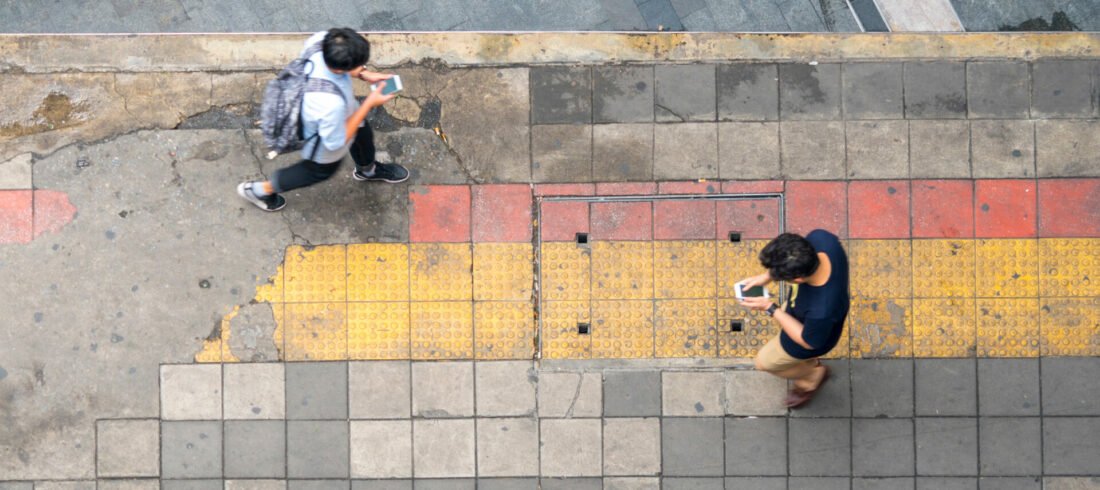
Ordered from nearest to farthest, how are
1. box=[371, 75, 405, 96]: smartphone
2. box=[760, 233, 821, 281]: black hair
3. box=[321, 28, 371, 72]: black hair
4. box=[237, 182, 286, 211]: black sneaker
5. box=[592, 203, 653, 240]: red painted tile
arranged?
box=[760, 233, 821, 281]: black hair → box=[321, 28, 371, 72]: black hair → box=[371, 75, 405, 96]: smartphone → box=[237, 182, 286, 211]: black sneaker → box=[592, 203, 653, 240]: red painted tile

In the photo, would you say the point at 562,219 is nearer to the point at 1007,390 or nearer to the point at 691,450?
the point at 691,450

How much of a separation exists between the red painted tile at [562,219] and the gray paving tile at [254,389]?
223cm

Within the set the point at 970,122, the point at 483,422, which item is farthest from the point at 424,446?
the point at 970,122

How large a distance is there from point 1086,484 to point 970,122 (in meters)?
2.81

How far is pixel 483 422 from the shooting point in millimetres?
5961

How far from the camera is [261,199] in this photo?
5852mm

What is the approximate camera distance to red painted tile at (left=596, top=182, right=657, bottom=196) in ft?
19.7

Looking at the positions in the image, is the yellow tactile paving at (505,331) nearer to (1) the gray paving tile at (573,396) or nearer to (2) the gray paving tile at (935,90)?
(1) the gray paving tile at (573,396)

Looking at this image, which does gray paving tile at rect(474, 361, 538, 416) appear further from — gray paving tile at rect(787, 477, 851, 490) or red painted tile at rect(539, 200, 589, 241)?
gray paving tile at rect(787, 477, 851, 490)

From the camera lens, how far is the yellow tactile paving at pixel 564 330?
5.99 meters

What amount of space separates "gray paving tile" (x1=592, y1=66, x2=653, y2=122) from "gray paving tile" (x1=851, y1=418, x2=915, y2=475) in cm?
283

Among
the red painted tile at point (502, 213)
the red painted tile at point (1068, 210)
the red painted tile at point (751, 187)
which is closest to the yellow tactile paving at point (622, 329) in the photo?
the red painted tile at point (502, 213)

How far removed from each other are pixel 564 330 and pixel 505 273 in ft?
2.02

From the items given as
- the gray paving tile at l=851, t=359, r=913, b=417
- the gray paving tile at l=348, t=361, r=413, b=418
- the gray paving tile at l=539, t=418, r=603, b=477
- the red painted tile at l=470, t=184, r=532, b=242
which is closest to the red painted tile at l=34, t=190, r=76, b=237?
the gray paving tile at l=348, t=361, r=413, b=418
